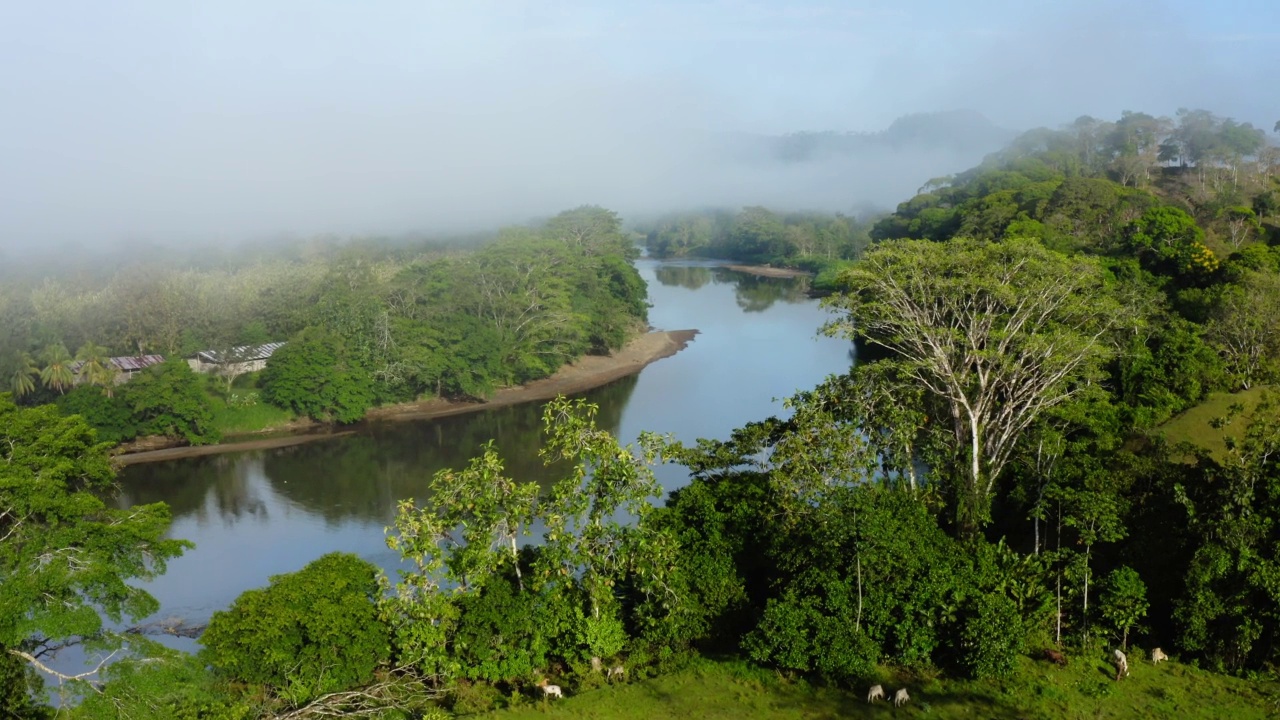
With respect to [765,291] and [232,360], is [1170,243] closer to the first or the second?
[232,360]

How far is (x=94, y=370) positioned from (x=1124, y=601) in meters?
32.0

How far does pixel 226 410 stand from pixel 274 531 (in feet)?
37.4

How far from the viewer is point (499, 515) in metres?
14.4

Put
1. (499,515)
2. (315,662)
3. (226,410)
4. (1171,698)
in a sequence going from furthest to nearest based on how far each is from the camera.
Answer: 1. (226,410)
2. (499,515)
3. (315,662)
4. (1171,698)

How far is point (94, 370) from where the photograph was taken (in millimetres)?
31578

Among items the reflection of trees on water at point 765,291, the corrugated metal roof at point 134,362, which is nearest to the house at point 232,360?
the corrugated metal roof at point 134,362

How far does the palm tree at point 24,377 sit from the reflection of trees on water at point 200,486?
558cm

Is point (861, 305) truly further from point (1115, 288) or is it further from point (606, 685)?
point (1115, 288)

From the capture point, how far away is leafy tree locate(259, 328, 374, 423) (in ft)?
110

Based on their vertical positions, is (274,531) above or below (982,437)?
below

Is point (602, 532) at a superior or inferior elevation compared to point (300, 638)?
superior

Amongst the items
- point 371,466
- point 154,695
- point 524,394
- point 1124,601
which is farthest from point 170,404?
point 1124,601

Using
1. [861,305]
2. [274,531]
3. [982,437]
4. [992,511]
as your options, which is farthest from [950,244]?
[274,531]

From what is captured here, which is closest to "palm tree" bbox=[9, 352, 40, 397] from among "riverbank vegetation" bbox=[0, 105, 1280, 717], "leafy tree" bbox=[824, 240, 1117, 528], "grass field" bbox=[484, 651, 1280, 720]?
"riverbank vegetation" bbox=[0, 105, 1280, 717]
